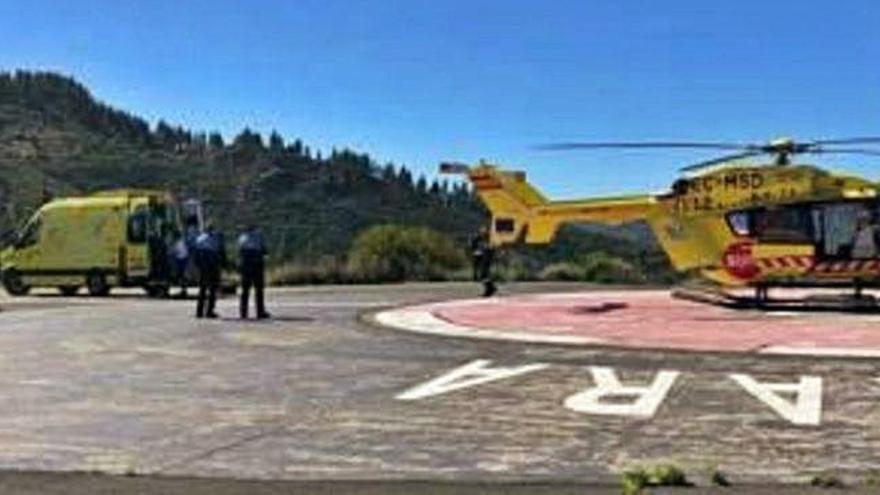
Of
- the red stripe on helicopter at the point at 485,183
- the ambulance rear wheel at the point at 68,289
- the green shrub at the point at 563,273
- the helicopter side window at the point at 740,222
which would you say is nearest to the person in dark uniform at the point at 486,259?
the red stripe on helicopter at the point at 485,183

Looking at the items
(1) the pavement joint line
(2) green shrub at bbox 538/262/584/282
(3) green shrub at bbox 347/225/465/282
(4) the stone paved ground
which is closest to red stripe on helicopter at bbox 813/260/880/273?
(4) the stone paved ground

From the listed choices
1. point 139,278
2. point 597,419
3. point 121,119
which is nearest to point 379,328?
point 597,419

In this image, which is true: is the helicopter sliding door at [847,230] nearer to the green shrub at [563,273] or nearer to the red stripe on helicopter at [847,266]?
the red stripe on helicopter at [847,266]

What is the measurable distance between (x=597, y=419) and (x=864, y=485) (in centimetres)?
379

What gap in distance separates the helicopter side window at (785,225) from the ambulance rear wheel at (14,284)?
887 inches

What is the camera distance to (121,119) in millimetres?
148250

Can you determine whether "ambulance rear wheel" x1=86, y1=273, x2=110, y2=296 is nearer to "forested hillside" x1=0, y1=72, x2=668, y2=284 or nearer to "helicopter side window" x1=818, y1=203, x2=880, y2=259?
"helicopter side window" x1=818, y1=203, x2=880, y2=259

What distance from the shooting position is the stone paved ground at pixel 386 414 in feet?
43.1

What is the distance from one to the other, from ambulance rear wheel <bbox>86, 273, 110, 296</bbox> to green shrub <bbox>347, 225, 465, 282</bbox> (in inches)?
364

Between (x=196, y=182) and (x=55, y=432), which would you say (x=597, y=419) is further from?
(x=196, y=182)

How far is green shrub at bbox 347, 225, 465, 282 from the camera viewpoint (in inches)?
2014

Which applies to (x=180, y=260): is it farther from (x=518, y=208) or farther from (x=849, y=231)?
(x=849, y=231)

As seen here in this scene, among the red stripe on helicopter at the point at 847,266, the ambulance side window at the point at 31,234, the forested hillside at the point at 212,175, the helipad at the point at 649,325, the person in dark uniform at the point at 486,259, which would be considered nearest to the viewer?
the helipad at the point at 649,325

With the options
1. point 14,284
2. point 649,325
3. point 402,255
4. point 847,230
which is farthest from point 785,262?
point 402,255
